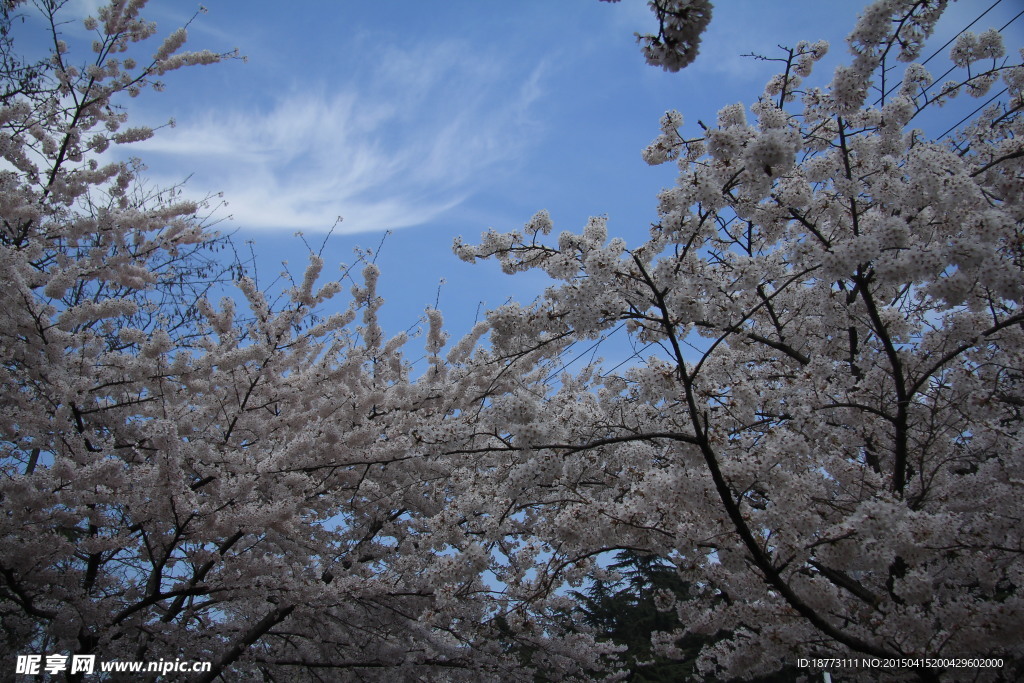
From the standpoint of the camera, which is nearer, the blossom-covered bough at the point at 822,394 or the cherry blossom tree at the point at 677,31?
the cherry blossom tree at the point at 677,31

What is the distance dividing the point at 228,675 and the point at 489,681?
9.38 feet

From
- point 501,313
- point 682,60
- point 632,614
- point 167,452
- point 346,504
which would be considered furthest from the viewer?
point 632,614

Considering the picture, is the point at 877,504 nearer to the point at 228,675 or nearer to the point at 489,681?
the point at 489,681

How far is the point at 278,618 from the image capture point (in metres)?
6.09

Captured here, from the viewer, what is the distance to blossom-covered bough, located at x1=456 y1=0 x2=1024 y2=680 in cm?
356

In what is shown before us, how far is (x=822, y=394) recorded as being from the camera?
441 centimetres

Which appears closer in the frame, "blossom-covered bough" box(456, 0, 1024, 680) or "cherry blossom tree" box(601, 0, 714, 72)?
"cherry blossom tree" box(601, 0, 714, 72)

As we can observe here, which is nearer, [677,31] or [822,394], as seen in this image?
[677,31]

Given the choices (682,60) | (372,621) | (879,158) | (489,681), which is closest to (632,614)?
(489,681)

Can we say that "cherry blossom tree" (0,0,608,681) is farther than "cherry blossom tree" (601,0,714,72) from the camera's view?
Yes

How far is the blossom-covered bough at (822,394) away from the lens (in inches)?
140

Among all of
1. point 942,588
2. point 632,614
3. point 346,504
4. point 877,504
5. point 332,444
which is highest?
point 332,444

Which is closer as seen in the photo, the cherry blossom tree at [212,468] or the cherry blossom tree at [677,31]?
the cherry blossom tree at [677,31]

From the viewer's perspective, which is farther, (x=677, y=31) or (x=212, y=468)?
(x=212, y=468)
